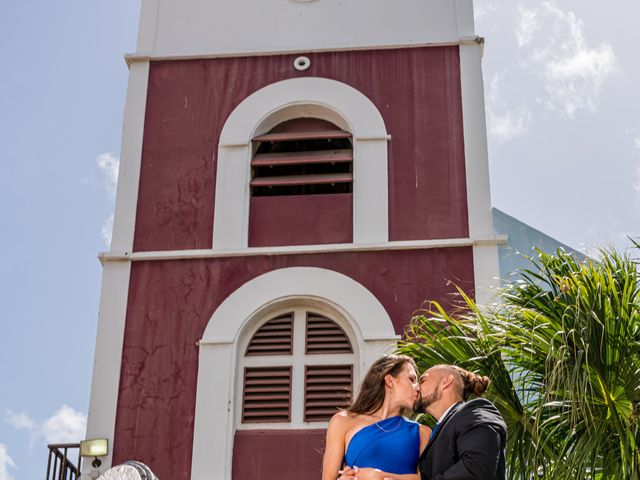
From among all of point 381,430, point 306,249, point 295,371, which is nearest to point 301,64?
point 306,249

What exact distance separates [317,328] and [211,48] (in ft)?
14.0

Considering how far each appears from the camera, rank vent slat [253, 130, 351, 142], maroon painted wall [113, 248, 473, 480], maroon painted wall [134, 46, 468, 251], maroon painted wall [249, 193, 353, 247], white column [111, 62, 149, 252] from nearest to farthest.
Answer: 1. maroon painted wall [113, 248, 473, 480]
2. maroon painted wall [249, 193, 353, 247]
3. maroon painted wall [134, 46, 468, 251]
4. white column [111, 62, 149, 252]
5. vent slat [253, 130, 351, 142]

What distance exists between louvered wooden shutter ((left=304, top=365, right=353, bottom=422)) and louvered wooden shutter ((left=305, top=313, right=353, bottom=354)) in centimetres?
22

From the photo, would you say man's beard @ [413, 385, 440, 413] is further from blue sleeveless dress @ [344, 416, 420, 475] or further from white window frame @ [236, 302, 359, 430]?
white window frame @ [236, 302, 359, 430]

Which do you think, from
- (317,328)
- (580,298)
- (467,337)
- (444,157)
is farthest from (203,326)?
(580,298)

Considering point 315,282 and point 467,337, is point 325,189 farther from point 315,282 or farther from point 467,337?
point 467,337

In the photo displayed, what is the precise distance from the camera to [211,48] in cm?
1555

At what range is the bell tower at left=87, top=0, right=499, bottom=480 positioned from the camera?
1329 cm

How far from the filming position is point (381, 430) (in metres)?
6.25

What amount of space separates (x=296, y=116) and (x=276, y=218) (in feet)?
5.34

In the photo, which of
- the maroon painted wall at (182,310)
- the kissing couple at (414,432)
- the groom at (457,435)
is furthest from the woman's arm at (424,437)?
the maroon painted wall at (182,310)

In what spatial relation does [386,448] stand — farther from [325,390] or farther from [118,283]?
[118,283]

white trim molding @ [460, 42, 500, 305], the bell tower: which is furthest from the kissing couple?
white trim molding @ [460, 42, 500, 305]

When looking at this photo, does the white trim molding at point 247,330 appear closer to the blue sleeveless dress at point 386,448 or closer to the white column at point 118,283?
the white column at point 118,283
